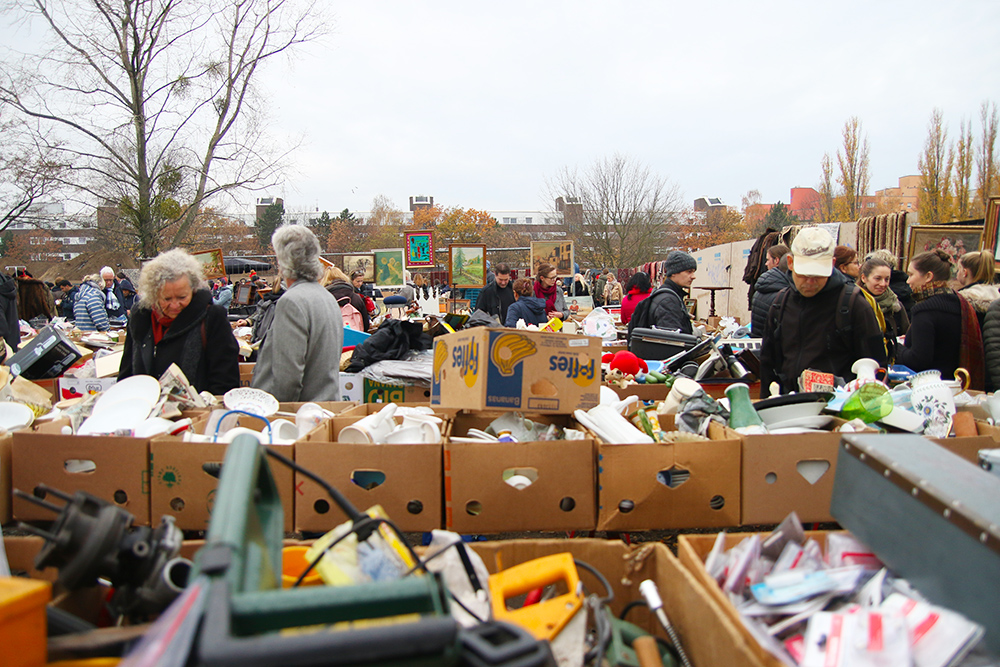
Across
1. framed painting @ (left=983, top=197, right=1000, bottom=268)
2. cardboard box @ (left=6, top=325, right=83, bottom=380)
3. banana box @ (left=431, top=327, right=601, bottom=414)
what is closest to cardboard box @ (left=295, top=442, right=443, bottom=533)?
banana box @ (left=431, top=327, right=601, bottom=414)

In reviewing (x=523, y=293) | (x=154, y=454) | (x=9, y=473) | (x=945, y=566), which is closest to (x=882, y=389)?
(x=945, y=566)

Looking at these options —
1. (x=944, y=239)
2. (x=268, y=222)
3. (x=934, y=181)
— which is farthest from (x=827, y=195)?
(x=268, y=222)

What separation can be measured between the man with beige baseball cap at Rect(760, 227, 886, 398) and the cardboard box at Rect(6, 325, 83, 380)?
5000mm

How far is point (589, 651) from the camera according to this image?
3.83ft

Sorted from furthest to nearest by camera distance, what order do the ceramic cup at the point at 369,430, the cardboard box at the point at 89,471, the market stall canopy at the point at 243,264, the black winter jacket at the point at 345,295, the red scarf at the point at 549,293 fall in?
1. the market stall canopy at the point at 243,264
2. the red scarf at the point at 549,293
3. the black winter jacket at the point at 345,295
4. the ceramic cup at the point at 369,430
5. the cardboard box at the point at 89,471

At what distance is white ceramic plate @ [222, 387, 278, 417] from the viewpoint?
2.50 metres

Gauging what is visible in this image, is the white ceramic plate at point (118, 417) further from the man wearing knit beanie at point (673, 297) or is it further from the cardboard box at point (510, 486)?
the man wearing knit beanie at point (673, 297)

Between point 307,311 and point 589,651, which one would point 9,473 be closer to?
point 307,311

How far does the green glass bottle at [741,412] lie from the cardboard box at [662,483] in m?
0.32

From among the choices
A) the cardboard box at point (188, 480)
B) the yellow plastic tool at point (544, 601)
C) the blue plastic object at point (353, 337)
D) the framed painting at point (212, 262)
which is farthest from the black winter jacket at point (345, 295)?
the yellow plastic tool at point (544, 601)

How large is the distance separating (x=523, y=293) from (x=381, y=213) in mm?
45620

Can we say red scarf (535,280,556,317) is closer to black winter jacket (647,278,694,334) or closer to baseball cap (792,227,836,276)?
black winter jacket (647,278,694,334)

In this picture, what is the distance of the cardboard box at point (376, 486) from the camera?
1919mm

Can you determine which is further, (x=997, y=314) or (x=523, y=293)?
→ (x=523, y=293)
